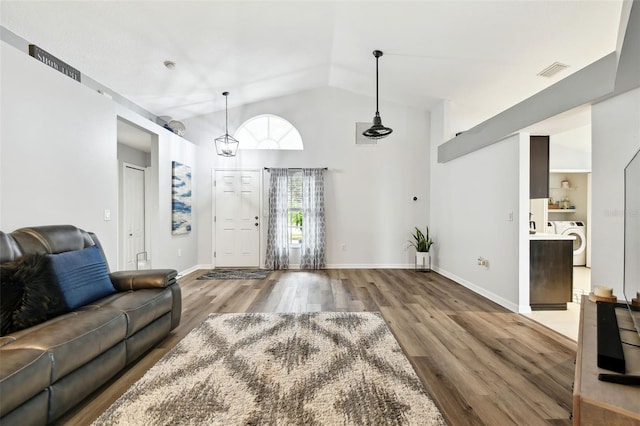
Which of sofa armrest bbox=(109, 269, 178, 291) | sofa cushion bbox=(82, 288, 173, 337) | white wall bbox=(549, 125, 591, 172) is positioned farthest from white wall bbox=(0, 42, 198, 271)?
white wall bbox=(549, 125, 591, 172)

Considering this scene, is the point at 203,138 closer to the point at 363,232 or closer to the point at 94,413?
the point at 363,232

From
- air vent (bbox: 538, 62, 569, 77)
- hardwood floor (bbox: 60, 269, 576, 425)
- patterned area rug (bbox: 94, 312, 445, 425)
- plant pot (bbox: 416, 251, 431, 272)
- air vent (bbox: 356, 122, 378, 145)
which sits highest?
air vent (bbox: 538, 62, 569, 77)

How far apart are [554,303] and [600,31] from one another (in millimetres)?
2936

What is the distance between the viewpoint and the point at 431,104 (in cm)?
536

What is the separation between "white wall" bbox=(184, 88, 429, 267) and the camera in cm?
571

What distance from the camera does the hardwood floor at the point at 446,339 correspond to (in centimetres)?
167

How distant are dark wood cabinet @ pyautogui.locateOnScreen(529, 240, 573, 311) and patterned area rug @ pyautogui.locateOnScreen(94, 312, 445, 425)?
2077 mm

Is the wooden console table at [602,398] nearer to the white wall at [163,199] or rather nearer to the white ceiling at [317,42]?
the white ceiling at [317,42]

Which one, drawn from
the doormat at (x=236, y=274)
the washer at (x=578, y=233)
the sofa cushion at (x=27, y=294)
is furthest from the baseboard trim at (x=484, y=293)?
the sofa cushion at (x=27, y=294)

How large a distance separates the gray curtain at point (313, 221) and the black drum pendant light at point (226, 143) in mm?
1407

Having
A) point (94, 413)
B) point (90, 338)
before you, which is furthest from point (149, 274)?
point (94, 413)

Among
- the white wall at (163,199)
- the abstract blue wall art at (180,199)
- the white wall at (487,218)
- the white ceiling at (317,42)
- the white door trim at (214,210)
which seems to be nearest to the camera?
the white ceiling at (317,42)

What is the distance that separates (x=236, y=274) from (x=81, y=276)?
318 centimetres

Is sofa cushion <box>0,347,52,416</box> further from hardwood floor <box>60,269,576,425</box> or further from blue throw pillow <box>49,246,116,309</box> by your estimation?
blue throw pillow <box>49,246,116,309</box>
